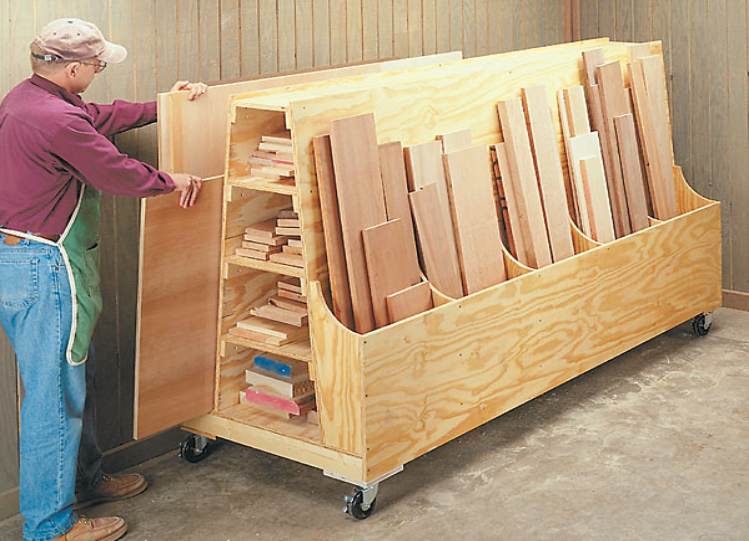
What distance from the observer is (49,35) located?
318 centimetres

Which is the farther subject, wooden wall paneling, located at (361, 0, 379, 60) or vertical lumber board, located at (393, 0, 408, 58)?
vertical lumber board, located at (393, 0, 408, 58)

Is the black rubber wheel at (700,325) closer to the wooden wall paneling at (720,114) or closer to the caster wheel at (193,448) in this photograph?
the wooden wall paneling at (720,114)

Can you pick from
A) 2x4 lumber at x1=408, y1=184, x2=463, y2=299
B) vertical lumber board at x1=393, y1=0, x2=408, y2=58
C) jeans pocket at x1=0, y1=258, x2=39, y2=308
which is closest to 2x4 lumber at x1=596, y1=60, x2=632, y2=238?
vertical lumber board at x1=393, y1=0, x2=408, y2=58

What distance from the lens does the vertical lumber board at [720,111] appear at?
5.65 metres

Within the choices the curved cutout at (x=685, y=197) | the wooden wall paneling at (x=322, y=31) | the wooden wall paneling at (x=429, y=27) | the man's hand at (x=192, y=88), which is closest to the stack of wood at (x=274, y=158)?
the man's hand at (x=192, y=88)

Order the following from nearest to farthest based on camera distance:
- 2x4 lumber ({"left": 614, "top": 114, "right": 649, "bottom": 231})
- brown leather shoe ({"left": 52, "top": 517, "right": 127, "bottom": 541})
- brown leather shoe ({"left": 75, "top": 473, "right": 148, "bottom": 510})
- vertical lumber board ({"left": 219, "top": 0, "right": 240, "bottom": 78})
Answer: brown leather shoe ({"left": 52, "top": 517, "right": 127, "bottom": 541}) → brown leather shoe ({"left": 75, "top": 473, "right": 148, "bottom": 510}) → vertical lumber board ({"left": 219, "top": 0, "right": 240, "bottom": 78}) → 2x4 lumber ({"left": 614, "top": 114, "right": 649, "bottom": 231})

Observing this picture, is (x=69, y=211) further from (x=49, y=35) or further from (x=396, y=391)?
(x=396, y=391)

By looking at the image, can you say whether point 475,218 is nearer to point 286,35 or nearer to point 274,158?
point 274,158

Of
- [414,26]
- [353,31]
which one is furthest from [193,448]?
[414,26]

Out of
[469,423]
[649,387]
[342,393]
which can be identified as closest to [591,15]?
[649,387]

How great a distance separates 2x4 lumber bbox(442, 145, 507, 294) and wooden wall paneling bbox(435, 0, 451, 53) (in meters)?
1.26

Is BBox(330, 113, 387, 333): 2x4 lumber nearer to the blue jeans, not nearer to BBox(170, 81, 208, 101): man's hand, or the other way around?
BBox(170, 81, 208, 101): man's hand

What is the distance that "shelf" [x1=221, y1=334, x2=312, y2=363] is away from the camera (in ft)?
11.9

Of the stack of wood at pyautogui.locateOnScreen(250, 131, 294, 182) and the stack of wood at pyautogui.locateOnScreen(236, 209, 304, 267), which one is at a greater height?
the stack of wood at pyautogui.locateOnScreen(250, 131, 294, 182)
